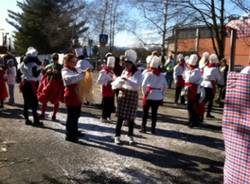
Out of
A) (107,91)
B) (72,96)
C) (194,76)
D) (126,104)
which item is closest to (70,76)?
(72,96)

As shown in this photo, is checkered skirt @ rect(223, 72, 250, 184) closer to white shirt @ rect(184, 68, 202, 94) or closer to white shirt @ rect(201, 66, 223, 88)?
white shirt @ rect(184, 68, 202, 94)

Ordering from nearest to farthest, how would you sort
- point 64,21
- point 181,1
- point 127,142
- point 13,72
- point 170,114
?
point 127,142
point 170,114
point 13,72
point 181,1
point 64,21

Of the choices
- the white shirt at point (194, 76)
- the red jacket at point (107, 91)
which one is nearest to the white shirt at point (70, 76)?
the red jacket at point (107, 91)

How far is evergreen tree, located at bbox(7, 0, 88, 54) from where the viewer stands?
50062 mm

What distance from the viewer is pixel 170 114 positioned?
44.5ft

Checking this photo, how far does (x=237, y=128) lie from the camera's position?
4.45 m

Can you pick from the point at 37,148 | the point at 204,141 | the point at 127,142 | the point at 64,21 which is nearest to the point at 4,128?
the point at 37,148

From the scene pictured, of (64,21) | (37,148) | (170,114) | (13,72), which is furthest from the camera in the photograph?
(64,21)

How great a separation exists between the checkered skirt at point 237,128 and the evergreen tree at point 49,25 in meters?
45.8

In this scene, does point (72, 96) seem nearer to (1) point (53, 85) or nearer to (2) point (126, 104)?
(2) point (126, 104)

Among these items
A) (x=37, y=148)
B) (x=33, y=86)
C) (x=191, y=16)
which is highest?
(x=191, y=16)

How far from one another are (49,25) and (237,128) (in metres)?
47.1

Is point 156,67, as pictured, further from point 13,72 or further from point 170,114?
point 13,72

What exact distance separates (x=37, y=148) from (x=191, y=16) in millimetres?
15720
